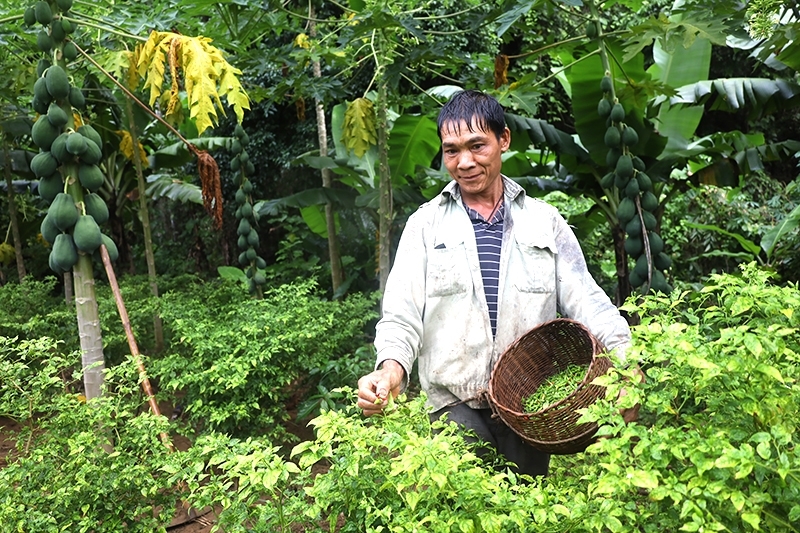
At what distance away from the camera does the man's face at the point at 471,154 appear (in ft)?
7.55

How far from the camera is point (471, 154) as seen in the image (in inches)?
91.4

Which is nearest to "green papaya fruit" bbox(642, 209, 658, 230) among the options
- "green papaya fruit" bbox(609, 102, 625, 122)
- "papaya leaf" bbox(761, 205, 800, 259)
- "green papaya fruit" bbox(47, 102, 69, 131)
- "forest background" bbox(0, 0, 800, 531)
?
"forest background" bbox(0, 0, 800, 531)

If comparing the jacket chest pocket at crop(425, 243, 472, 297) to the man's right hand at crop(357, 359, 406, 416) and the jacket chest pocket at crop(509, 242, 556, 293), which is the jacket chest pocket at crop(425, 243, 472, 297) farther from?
the man's right hand at crop(357, 359, 406, 416)

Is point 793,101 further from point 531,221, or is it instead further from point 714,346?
point 714,346

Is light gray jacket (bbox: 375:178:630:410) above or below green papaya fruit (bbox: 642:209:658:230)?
above

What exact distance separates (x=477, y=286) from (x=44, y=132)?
8.53ft

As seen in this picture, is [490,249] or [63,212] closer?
[490,249]

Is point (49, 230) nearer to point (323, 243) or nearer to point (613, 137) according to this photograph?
point (613, 137)

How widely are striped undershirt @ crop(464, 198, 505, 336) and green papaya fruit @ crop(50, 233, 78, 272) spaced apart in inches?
91.1

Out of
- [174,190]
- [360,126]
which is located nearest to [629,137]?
[360,126]

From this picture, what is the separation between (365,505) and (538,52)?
12.5 feet

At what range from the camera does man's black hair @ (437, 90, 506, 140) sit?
230cm

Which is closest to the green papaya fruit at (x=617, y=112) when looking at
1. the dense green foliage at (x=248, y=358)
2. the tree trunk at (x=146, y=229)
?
the dense green foliage at (x=248, y=358)

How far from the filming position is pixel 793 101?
5883 millimetres
